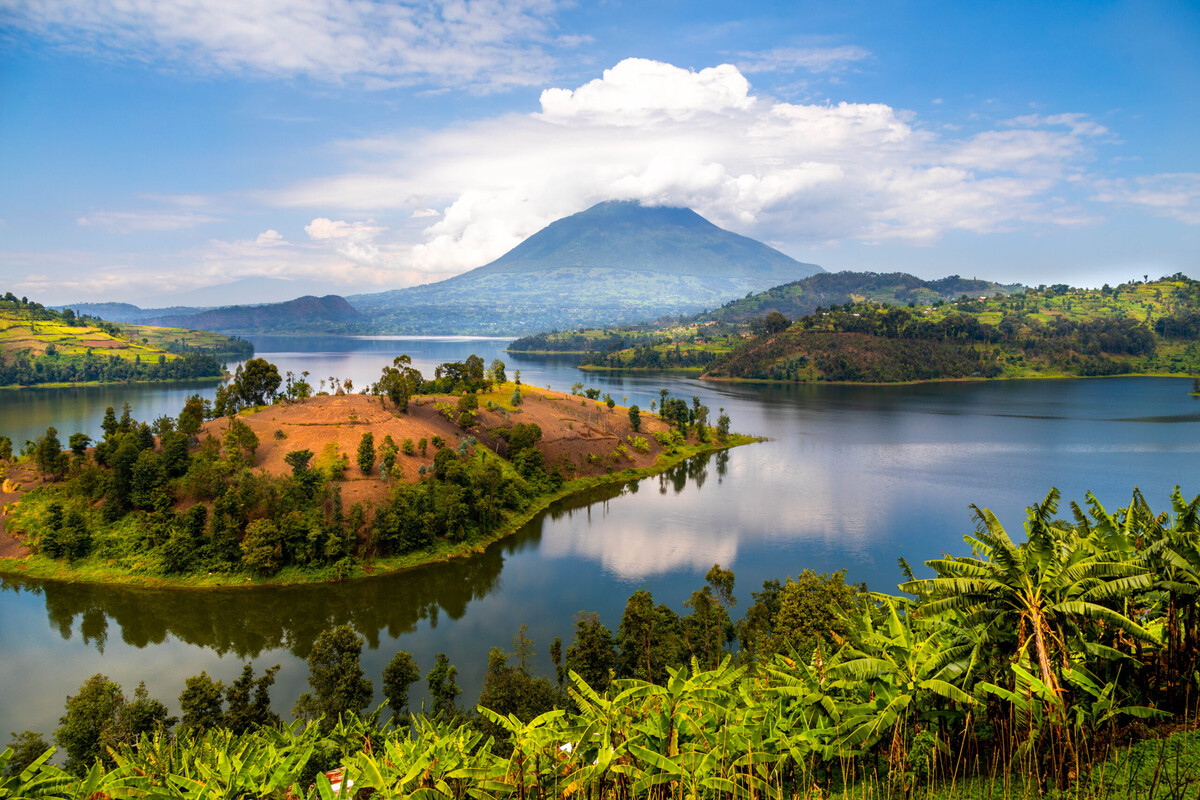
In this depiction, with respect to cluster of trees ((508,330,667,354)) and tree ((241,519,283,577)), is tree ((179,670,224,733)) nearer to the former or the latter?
tree ((241,519,283,577))

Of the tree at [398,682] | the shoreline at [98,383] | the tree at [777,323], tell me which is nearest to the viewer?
the tree at [398,682]

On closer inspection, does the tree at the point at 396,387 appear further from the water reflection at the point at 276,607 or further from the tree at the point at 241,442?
the water reflection at the point at 276,607

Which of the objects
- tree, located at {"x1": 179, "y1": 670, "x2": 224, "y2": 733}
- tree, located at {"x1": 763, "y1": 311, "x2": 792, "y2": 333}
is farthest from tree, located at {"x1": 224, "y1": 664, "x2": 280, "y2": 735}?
tree, located at {"x1": 763, "y1": 311, "x2": 792, "y2": 333}

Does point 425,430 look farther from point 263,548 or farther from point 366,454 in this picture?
point 263,548

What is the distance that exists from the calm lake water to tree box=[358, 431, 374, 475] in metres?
7.44

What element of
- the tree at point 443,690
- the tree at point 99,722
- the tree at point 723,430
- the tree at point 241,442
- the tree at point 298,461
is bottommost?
the tree at point 443,690

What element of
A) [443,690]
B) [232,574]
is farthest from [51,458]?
[443,690]

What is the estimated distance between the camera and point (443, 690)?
16234 mm

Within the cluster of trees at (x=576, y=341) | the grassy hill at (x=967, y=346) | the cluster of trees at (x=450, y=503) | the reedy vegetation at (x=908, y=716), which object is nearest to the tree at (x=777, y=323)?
the grassy hill at (x=967, y=346)

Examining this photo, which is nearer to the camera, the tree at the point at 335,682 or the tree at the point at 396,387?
the tree at the point at 335,682

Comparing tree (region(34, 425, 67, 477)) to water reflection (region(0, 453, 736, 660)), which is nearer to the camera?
water reflection (region(0, 453, 736, 660))

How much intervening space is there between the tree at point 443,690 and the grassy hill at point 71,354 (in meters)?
98.8

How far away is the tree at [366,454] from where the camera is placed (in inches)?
1280

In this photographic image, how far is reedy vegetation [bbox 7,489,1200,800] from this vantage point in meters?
6.00
